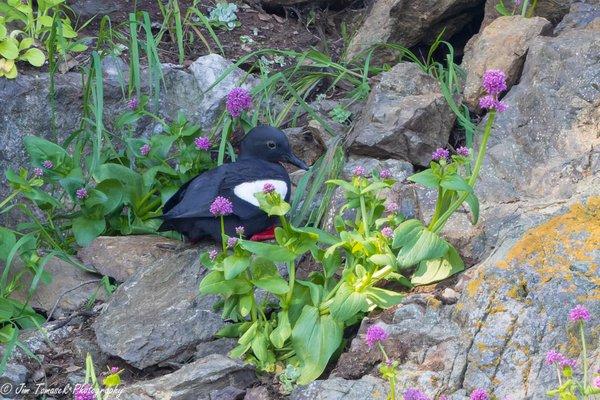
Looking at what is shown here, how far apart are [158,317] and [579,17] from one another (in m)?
3.07

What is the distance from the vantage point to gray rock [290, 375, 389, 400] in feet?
13.3

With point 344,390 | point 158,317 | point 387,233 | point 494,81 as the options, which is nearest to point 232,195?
point 158,317

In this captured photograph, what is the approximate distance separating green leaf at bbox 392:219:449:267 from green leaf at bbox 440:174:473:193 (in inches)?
10.4

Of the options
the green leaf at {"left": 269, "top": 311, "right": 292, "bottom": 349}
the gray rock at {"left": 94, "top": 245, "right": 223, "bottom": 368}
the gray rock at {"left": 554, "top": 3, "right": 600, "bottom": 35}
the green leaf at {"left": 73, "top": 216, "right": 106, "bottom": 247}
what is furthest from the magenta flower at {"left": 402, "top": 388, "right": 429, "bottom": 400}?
the gray rock at {"left": 554, "top": 3, "right": 600, "bottom": 35}

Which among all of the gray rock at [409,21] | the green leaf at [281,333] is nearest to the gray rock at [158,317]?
the green leaf at [281,333]

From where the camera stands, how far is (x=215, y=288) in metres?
4.32

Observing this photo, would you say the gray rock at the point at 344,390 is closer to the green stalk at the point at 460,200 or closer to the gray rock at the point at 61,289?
the green stalk at the point at 460,200

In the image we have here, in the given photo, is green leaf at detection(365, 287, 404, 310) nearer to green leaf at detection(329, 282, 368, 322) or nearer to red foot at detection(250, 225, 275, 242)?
green leaf at detection(329, 282, 368, 322)

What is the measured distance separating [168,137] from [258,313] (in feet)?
5.24

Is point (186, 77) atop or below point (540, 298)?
below

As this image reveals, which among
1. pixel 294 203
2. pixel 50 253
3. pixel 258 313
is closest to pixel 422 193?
pixel 294 203

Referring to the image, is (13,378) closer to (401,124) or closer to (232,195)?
(232,195)

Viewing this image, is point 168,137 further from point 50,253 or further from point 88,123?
point 50,253

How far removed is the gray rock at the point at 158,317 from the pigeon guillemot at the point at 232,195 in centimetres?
19
